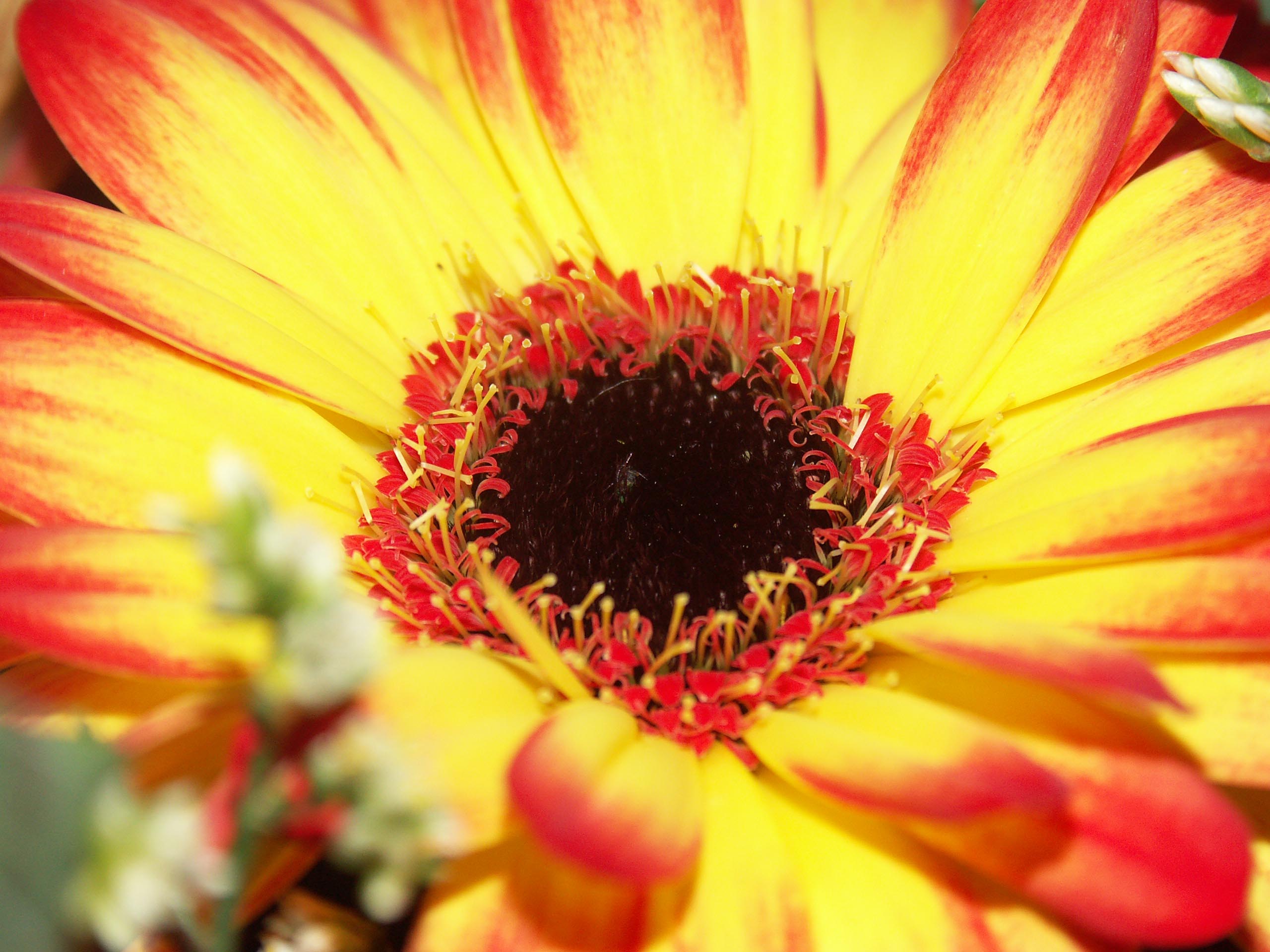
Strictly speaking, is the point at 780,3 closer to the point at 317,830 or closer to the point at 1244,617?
the point at 1244,617

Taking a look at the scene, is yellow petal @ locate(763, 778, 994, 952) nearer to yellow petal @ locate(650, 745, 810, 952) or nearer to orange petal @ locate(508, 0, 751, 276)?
yellow petal @ locate(650, 745, 810, 952)

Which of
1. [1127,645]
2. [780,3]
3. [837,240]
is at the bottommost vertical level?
[1127,645]

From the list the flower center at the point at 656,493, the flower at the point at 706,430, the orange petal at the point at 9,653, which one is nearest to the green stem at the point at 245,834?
the flower at the point at 706,430

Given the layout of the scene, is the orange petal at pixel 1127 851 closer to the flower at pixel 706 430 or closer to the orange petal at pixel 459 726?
the flower at pixel 706 430

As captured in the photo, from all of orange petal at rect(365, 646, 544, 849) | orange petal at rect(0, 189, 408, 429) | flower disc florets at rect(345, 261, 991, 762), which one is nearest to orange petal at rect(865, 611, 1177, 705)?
flower disc florets at rect(345, 261, 991, 762)

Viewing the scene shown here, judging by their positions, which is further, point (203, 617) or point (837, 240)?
point (837, 240)

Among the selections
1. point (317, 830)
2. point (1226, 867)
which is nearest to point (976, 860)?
→ point (1226, 867)
